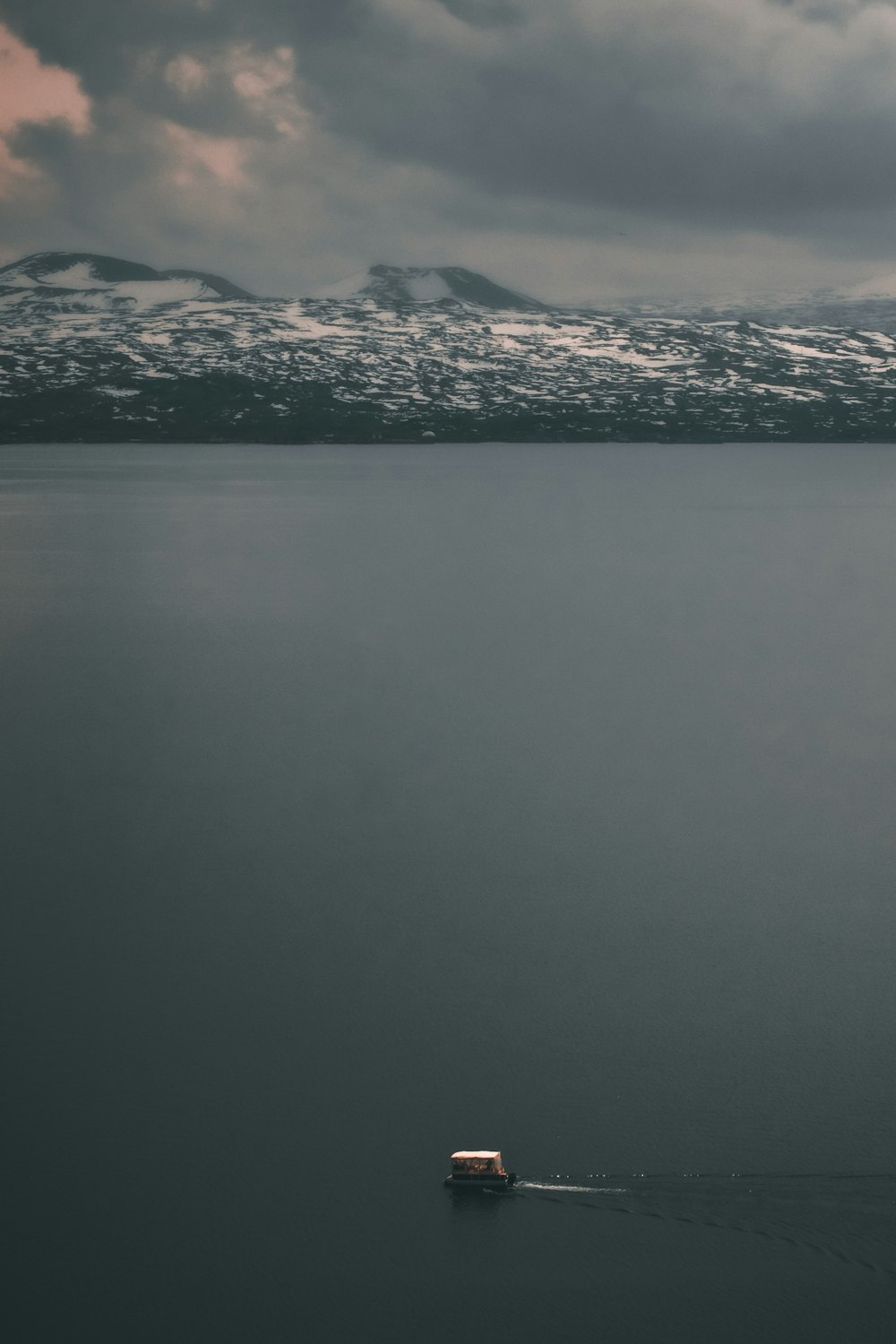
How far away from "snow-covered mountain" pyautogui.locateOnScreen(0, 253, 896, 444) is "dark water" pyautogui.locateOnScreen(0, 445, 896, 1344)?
379 feet

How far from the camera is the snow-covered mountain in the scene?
143 meters

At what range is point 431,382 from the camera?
164 metres

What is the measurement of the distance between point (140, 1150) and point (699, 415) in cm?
14485

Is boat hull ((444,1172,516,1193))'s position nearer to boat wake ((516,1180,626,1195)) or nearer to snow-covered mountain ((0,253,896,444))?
boat wake ((516,1180,626,1195))

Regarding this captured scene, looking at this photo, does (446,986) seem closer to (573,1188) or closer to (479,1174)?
(479,1174)

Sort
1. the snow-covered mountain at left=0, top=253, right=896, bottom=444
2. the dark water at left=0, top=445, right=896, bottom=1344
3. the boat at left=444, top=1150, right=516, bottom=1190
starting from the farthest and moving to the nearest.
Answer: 1. the snow-covered mountain at left=0, top=253, right=896, bottom=444
2. the boat at left=444, top=1150, right=516, bottom=1190
3. the dark water at left=0, top=445, right=896, bottom=1344

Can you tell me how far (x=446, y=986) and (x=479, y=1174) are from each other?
3.29 meters

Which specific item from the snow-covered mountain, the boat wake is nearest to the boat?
the boat wake

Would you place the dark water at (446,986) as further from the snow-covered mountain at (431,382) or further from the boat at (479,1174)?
the snow-covered mountain at (431,382)

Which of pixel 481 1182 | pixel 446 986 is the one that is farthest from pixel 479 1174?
pixel 446 986

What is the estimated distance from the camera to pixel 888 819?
60.2ft

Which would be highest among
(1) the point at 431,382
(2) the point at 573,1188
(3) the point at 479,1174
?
(1) the point at 431,382

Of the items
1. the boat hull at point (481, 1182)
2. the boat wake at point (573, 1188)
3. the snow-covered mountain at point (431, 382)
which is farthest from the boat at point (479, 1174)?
the snow-covered mountain at point (431, 382)

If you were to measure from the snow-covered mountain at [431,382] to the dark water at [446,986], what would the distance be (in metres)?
116
